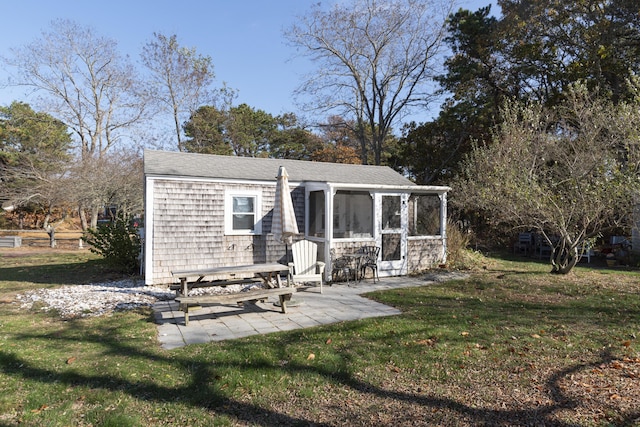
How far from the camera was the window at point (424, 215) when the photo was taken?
464 inches

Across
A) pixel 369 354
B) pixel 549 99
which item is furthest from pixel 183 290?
pixel 549 99

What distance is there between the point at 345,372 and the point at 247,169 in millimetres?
7766

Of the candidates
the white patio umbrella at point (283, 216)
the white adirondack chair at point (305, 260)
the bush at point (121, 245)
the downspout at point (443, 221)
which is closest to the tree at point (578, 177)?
the downspout at point (443, 221)

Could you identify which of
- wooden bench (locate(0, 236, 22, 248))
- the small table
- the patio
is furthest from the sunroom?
wooden bench (locate(0, 236, 22, 248))

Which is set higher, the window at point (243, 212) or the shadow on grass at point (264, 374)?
the window at point (243, 212)

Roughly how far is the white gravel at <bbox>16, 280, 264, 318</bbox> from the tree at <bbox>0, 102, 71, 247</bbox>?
12500 mm

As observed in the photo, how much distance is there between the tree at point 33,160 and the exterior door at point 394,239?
16327 mm

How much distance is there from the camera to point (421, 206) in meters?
12.9

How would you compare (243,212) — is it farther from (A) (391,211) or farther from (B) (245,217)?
(A) (391,211)

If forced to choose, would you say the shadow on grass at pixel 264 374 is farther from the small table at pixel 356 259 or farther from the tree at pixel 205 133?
the tree at pixel 205 133

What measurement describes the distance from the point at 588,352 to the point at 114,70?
2752cm

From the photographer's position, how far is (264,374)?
375 centimetres

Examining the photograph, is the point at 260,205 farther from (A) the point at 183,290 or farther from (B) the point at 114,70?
(B) the point at 114,70

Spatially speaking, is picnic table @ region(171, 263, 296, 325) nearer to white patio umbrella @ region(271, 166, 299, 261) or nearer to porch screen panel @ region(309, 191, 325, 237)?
white patio umbrella @ region(271, 166, 299, 261)
